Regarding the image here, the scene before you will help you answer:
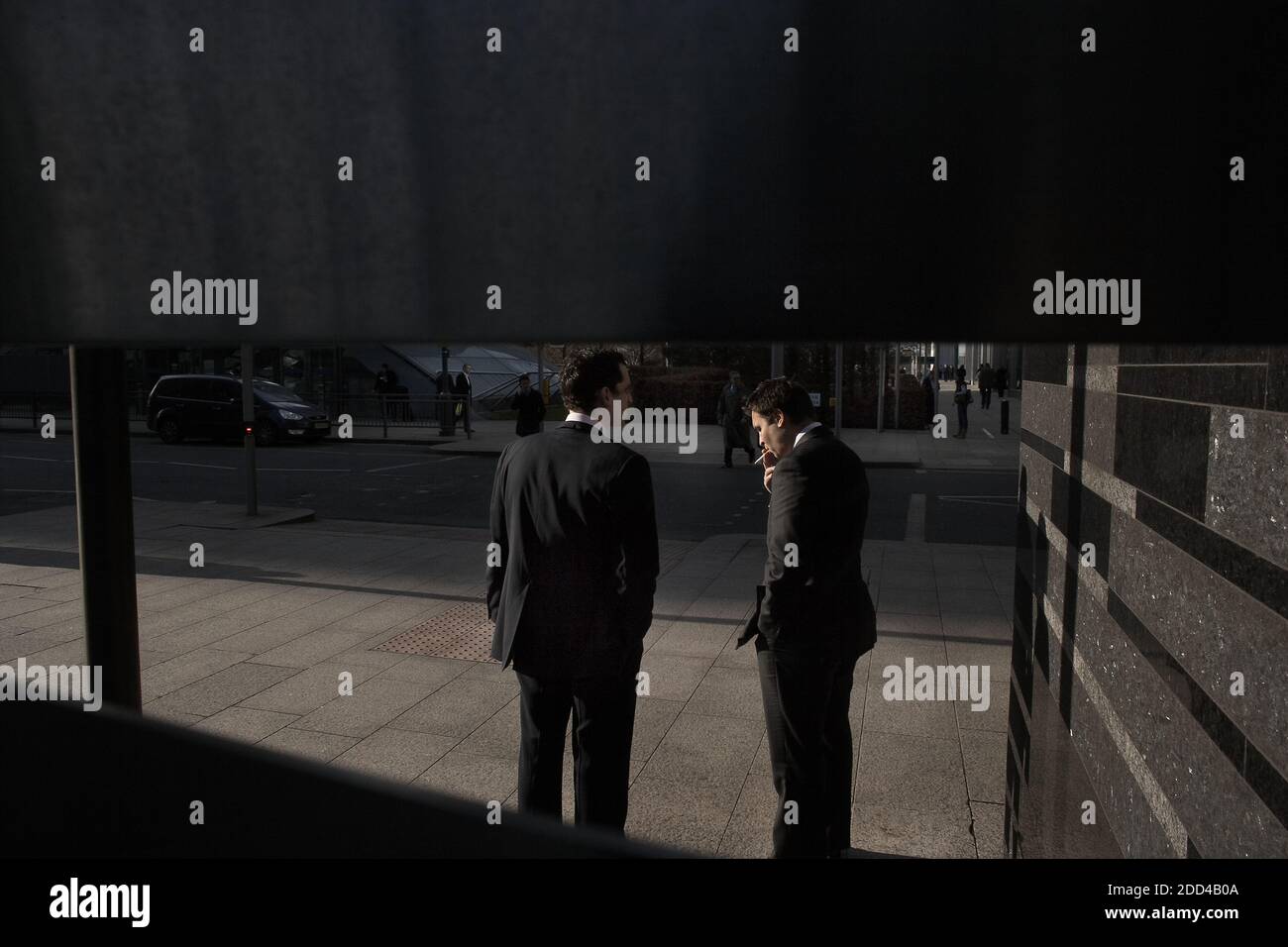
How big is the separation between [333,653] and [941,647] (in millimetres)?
4086

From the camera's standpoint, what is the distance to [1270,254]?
0.83m

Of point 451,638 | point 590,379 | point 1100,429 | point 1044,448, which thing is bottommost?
point 451,638

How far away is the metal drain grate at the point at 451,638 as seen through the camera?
22.8 feet

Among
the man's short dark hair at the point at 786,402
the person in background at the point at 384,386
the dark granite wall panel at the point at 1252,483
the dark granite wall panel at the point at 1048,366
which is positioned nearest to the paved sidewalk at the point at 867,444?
the person in background at the point at 384,386

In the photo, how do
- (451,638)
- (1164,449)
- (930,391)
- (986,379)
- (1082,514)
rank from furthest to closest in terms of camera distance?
1. (986,379)
2. (930,391)
3. (451,638)
4. (1082,514)
5. (1164,449)

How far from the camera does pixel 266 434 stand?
941 inches

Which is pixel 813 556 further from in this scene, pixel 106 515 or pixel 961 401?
pixel 961 401

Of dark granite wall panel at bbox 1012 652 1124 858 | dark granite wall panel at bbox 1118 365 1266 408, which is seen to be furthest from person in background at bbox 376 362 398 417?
dark granite wall panel at bbox 1118 365 1266 408

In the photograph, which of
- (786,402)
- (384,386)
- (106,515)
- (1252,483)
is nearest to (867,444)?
(384,386)

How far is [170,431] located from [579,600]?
22613 millimetres

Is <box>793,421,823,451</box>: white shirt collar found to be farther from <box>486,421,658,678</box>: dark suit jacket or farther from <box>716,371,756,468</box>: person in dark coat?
<box>716,371,756,468</box>: person in dark coat

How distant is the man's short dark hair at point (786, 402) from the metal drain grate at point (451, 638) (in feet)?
10.5

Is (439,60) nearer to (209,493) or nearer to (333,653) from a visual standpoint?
(333,653)
